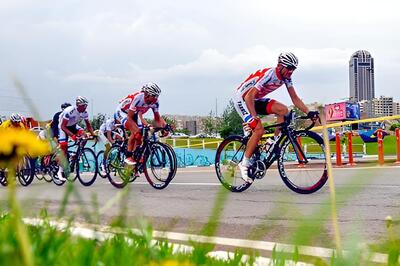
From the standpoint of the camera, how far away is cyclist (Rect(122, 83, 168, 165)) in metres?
9.39

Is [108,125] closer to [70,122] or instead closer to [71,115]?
[70,122]

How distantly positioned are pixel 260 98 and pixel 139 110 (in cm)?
283

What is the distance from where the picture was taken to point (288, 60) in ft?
23.8

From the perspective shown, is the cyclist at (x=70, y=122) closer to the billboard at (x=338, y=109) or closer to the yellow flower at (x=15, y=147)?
the billboard at (x=338, y=109)

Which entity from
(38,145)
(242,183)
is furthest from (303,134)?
(38,145)

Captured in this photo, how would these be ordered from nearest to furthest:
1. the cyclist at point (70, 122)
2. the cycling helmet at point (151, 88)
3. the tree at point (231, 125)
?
the cycling helmet at point (151, 88) → the cyclist at point (70, 122) → the tree at point (231, 125)

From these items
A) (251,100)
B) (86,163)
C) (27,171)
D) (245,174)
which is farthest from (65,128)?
(251,100)

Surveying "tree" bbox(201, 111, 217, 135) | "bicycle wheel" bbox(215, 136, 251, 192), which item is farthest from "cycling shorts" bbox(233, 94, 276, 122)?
"tree" bbox(201, 111, 217, 135)

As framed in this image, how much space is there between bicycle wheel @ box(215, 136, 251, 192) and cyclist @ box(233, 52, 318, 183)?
15 cm

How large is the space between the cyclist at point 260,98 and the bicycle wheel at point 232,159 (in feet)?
0.49

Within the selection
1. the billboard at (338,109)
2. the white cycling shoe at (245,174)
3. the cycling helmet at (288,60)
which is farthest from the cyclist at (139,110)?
the billboard at (338,109)

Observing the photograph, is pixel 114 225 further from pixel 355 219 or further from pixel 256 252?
pixel 355 219

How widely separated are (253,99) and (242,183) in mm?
1204

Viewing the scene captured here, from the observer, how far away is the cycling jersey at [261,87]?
24.1 feet
